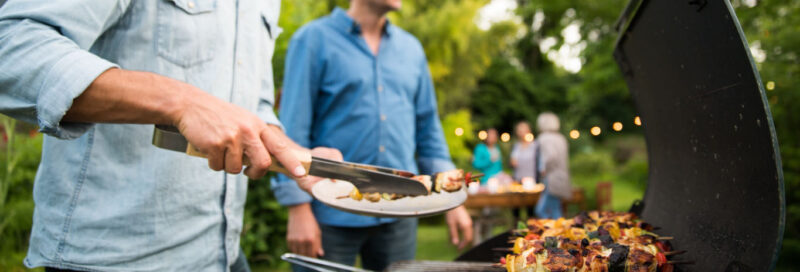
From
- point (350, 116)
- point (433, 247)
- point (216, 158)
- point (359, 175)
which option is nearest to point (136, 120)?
point (216, 158)

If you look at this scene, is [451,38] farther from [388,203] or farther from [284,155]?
[284,155]

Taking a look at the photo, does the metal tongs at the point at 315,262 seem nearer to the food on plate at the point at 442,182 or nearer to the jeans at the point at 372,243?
the food on plate at the point at 442,182

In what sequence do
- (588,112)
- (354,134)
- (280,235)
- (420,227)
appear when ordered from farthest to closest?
(588,112)
(420,227)
(280,235)
(354,134)

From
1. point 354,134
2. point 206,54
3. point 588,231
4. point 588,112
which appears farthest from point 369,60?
point 588,112

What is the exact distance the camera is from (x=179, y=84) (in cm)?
111

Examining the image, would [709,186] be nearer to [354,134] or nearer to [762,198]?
[762,198]

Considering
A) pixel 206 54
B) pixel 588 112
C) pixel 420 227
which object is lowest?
pixel 420 227

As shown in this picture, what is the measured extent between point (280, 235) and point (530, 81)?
74.1 feet

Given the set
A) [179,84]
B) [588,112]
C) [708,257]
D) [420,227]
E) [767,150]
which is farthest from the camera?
[588,112]

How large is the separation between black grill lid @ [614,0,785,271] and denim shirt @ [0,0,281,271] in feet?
4.21

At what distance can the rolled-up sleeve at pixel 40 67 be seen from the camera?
1.01 metres

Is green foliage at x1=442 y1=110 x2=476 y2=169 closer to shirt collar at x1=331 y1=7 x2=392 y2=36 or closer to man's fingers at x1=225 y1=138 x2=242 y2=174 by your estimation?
shirt collar at x1=331 y1=7 x2=392 y2=36

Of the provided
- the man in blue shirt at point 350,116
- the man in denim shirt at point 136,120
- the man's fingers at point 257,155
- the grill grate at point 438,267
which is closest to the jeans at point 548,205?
the man in blue shirt at point 350,116

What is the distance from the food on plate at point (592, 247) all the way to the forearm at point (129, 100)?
94cm
